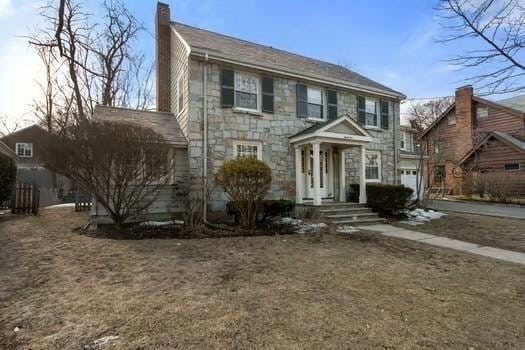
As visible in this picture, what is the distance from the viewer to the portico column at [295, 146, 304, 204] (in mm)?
11086

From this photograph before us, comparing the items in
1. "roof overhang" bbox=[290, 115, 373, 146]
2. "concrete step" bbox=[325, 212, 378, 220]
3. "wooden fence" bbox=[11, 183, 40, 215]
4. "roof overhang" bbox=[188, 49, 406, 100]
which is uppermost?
"roof overhang" bbox=[188, 49, 406, 100]

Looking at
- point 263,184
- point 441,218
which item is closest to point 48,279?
point 263,184

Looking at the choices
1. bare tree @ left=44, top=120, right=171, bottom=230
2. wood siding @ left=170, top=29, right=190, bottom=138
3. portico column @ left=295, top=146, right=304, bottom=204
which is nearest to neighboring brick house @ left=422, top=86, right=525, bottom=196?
portico column @ left=295, top=146, right=304, bottom=204

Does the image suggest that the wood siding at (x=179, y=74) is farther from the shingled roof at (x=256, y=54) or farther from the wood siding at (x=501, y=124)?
the wood siding at (x=501, y=124)

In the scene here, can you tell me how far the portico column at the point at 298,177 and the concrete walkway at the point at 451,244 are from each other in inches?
103

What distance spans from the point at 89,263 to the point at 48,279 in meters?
0.78

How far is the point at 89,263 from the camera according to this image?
4.88m

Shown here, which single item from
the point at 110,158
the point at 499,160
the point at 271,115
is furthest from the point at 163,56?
the point at 499,160

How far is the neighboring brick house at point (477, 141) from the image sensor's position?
19828 mm

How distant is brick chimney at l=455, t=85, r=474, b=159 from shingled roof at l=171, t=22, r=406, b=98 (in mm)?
13270

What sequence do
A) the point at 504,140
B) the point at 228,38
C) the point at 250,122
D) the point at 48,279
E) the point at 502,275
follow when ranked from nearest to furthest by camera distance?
1. the point at 48,279
2. the point at 502,275
3. the point at 250,122
4. the point at 228,38
5. the point at 504,140

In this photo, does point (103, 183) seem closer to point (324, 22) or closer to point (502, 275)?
point (324, 22)

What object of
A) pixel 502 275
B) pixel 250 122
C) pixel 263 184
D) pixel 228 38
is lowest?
pixel 502 275

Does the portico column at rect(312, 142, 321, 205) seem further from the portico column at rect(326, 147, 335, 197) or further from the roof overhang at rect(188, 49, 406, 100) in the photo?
the roof overhang at rect(188, 49, 406, 100)
